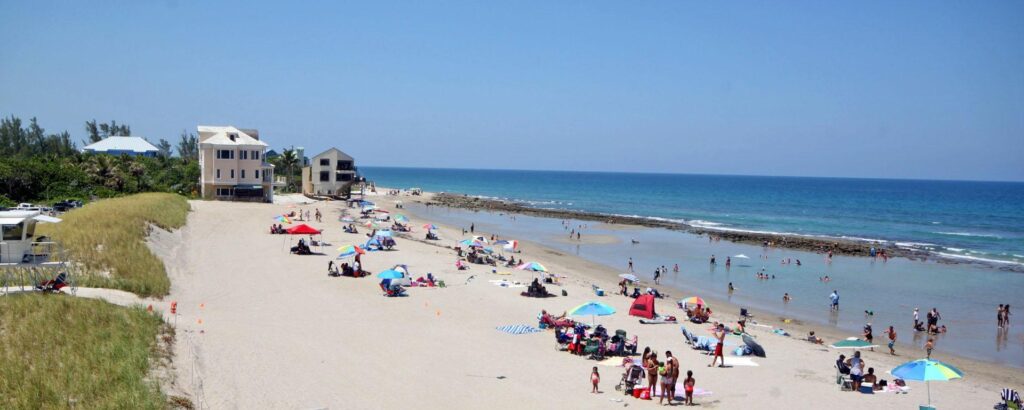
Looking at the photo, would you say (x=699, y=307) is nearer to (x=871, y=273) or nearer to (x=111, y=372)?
(x=111, y=372)

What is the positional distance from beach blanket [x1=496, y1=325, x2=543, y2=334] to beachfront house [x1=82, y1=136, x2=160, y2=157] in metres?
73.7

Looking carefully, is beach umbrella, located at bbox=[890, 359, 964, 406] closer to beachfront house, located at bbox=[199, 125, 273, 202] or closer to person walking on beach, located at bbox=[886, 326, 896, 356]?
person walking on beach, located at bbox=[886, 326, 896, 356]

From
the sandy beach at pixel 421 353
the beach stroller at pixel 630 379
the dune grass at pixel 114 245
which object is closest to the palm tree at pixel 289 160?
the dune grass at pixel 114 245

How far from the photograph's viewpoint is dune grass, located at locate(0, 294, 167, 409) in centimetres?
1098

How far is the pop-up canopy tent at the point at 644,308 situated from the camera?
77.2ft

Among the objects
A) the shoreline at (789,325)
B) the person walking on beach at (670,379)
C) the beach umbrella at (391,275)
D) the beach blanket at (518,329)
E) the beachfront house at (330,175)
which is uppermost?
the beachfront house at (330,175)

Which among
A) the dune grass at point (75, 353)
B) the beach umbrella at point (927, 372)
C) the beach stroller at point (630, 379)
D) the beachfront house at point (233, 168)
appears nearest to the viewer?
the dune grass at point (75, 353)

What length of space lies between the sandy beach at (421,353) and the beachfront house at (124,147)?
199ft

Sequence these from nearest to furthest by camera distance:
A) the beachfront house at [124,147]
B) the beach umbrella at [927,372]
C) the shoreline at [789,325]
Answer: the beach umbrella at [927,372] → the shoreline at [789,325] → the beachfront house at [124,147]

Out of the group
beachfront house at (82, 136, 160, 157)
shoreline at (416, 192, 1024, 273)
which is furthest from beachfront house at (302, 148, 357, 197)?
beachfront house at (82, 136, 160, 157)

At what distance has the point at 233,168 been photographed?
5900 centimetres

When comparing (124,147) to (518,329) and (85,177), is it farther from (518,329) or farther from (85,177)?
(518,329)

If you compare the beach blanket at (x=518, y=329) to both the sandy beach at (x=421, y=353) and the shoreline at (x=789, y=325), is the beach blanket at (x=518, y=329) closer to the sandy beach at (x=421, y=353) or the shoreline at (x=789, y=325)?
the sandy beach at (x=421, y=353)

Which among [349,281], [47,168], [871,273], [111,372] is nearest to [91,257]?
[349,281]
